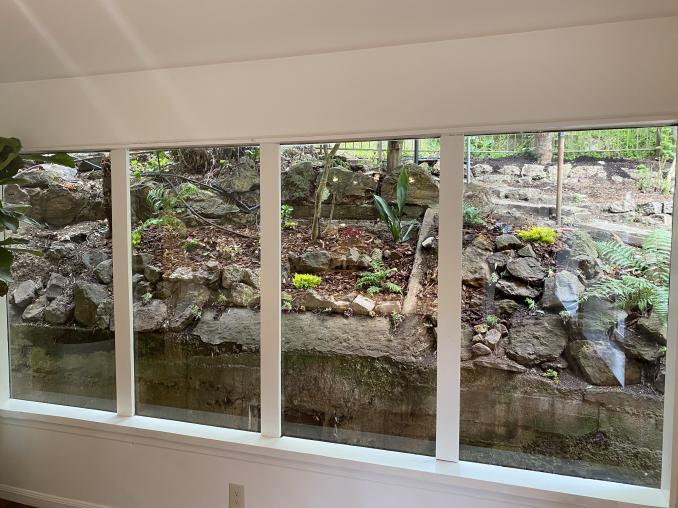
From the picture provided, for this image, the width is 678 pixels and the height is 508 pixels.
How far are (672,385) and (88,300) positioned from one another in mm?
2663

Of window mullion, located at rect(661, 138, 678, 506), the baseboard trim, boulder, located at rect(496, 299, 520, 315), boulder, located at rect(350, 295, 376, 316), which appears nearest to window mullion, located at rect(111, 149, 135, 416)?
the baseboard trim

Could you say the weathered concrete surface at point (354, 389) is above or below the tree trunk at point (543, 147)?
below

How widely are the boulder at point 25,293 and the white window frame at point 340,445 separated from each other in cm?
57

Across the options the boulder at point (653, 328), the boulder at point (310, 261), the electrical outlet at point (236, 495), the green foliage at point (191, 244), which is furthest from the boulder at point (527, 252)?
the electrical outlet at point (236, 495)

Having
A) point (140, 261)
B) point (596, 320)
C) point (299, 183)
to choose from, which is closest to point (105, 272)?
point (140, 261)

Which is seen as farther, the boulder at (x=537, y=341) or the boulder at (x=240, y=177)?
the boulder at (x=240, y=177)

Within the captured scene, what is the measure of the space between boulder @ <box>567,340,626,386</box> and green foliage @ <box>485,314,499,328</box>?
0.94 ft

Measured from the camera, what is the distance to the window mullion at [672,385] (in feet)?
5.65

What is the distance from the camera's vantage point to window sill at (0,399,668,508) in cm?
181

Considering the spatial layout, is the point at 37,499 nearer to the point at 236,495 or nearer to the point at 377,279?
the point at 236,495

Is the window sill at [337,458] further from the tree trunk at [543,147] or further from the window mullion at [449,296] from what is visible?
the tree trunk at [543,147]

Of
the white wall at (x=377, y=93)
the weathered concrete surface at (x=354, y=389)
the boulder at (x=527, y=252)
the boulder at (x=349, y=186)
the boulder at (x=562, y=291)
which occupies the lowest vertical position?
the weathered concrete surface at (x=354, y=389)

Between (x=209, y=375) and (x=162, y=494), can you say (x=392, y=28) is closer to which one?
(x=209, y=375)

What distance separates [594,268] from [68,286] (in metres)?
2.55
